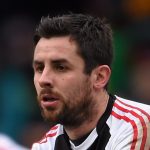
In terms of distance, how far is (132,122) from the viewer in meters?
5.00

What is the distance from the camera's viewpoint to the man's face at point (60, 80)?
16.7ft

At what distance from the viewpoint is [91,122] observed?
209 inches

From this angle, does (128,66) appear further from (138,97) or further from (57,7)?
(57,7)

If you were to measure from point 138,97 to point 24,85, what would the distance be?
1.57 m

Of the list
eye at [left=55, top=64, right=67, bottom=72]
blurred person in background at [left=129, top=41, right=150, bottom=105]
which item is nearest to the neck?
eye at [left=55, top=64, right=67, bottom=72]

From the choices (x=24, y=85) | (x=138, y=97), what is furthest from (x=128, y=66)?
(x=24, y=85)

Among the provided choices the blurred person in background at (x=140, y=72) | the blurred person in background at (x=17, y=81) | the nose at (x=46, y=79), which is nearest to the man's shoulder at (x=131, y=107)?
the nose at (x=46, y=79)

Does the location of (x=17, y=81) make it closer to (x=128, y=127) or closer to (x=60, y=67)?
(x=60, y=67)

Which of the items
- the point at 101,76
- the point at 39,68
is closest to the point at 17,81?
the point at 101,76

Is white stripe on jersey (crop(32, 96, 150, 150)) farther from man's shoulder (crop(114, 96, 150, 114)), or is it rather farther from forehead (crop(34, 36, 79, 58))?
forehead (crop(34, 36, 79, 58))

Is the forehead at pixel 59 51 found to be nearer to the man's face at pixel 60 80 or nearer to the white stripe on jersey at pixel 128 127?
the man's face at pixel 60 80

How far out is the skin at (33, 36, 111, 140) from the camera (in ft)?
16.7

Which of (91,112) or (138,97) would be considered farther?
(138,97)

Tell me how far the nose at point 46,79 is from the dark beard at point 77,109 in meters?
0.19
